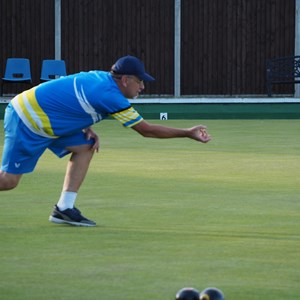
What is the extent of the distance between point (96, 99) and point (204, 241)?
3.64 ft

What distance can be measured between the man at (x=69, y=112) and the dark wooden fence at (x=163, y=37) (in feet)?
59.2

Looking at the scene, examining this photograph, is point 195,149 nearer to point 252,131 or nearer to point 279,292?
point 252,131

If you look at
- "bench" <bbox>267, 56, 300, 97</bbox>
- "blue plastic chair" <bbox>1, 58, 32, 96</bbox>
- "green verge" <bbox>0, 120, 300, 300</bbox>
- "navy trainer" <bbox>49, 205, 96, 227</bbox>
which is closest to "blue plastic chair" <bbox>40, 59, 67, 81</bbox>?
"blue plastic chair" <bbox>1, 58, 32, 96</bbox>

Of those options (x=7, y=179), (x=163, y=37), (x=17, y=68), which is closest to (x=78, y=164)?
(x=7, y=179)

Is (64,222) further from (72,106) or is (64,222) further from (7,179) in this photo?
(72,106)

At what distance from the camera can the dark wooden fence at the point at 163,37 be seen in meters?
25.9

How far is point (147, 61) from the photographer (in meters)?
26.1

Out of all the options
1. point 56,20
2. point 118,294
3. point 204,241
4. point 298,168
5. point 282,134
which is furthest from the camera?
point 56,20

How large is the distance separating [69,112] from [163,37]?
18.2 metres

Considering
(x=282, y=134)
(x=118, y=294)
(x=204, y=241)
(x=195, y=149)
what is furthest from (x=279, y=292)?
(x=282, y=134)

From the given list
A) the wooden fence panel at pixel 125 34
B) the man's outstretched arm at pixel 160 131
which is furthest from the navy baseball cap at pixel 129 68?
the wooden fence panel at pixel 125 34

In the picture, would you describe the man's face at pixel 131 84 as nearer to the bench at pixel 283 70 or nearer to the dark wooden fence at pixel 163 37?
the bench at pixel 283 70

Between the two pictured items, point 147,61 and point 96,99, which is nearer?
point 96,99

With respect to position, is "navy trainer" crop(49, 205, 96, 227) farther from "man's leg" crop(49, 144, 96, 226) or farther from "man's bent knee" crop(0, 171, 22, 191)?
"man's bent knee" crop(0, 171, 22, 191)
